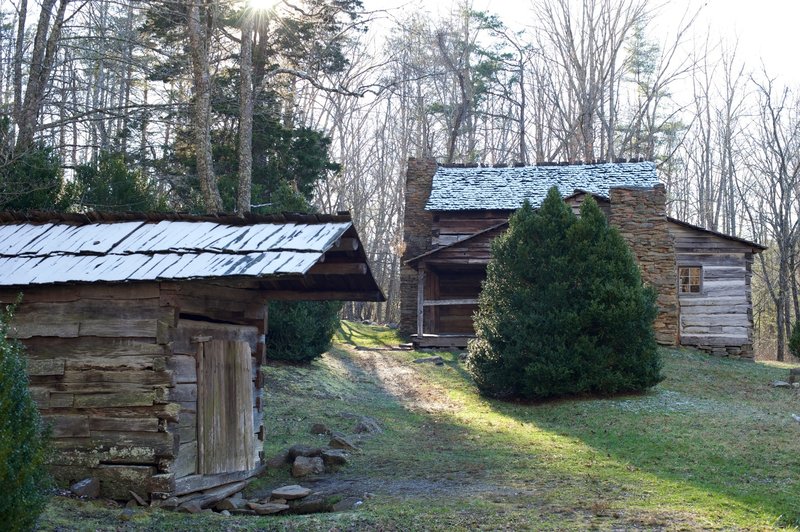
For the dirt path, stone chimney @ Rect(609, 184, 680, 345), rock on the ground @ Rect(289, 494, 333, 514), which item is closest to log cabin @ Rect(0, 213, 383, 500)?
rock on the ground @ Rect(289, 494, 333, 514)

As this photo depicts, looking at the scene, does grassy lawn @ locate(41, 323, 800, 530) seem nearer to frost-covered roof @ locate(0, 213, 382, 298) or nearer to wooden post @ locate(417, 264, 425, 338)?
frost-covered roof @ locate(0, 213, 382, 298)

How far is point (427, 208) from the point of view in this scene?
98.4ft

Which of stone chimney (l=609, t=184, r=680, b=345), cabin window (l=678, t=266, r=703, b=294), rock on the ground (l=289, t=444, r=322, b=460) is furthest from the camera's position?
cabin window (l=678, t=266, r=703, b=294)

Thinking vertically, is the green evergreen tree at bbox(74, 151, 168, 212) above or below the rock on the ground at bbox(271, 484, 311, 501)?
above

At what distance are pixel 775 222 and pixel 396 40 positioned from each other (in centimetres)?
2143

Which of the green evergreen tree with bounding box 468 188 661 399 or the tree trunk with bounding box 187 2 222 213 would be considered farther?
the tree trunk with bounding box 187 2 222 213

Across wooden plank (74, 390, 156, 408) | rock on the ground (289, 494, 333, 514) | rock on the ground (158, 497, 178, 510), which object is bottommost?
rock on the ground (289, 494, 333, 514)

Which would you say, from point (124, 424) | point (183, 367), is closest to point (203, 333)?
point (183, 367)

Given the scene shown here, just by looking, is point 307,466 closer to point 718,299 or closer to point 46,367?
point 46,367

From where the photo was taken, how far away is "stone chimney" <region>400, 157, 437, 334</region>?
31.6m

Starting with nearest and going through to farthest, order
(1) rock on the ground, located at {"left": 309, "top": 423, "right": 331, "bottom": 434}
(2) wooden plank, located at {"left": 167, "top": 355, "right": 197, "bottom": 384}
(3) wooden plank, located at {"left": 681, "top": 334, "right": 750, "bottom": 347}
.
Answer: (2) wooden plank, located at {"left": 167, "top": 355, "right": 197, "bottom": 384} < (1) rock on the ground, located at {"left": 309, "top": 423, "right": 331, "bottom": 434} < (3) wooden plank, located at {"left": 681, "top": 334, "right": 750, "bottom": 347}

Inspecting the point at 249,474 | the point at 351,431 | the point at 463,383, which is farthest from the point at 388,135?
the point at 249,474

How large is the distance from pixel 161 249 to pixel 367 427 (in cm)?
664

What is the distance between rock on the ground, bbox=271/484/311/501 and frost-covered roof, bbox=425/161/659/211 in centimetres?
2032
